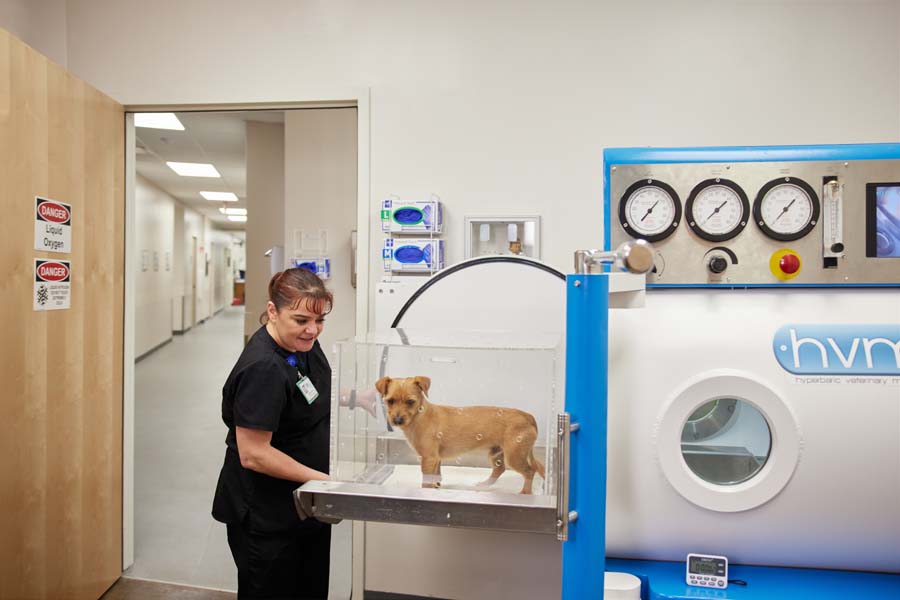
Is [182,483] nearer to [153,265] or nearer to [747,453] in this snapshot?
[747,453]

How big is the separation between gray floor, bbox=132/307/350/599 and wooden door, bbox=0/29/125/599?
1.11 feet

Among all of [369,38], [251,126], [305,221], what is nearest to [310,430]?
[369,38]

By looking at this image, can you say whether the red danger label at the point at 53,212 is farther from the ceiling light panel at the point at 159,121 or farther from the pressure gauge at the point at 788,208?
the ceiling light panel at the point at 159,121

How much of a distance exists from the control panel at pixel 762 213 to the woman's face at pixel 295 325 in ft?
2.88

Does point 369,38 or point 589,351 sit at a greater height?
point 369,38

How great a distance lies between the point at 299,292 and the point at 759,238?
1273mm

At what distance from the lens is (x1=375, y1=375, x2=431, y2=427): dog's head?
4.97 ft

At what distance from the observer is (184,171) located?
27.3 feet

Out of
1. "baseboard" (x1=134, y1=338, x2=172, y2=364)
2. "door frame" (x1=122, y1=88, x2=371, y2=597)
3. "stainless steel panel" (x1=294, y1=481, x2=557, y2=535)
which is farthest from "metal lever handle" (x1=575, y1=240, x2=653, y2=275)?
"baseboard" (x1=134, y1=338, x2=172, y2=364)

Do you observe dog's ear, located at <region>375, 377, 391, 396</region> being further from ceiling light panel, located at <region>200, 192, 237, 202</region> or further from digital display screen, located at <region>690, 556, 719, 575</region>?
ceiling light panel, located at <region>200, 192, 237, 202</region>

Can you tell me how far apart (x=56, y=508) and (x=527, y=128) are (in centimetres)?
230

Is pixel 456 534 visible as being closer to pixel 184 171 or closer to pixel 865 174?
pixel 865 174

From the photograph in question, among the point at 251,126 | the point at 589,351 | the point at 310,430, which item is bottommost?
the point at 310,430

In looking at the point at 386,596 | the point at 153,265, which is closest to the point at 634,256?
the point at 386,596
